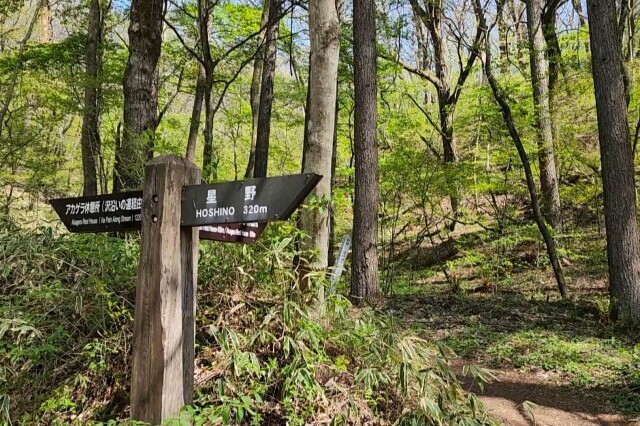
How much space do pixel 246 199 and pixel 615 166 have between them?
254 inches

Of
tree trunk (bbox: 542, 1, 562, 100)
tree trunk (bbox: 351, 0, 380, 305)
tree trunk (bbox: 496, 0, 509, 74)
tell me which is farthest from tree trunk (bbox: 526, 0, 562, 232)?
tree trunk (bbox: 351, 0, 380, 305)

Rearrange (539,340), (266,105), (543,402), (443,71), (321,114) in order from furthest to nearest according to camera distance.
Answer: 1. (443,71)
2. (266,105)
3. (539,340)
4. (543,402)
5. (321,114)

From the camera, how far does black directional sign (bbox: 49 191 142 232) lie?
9.25 ft

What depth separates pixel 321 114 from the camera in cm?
405

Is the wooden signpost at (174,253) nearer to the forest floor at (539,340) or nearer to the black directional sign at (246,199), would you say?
the black directional sign at (246,199)

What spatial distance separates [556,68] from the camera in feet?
37.3

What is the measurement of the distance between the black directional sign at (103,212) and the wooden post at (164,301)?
0.23 metres

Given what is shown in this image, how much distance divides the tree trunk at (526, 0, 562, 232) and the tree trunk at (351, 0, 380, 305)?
4527 millimetres

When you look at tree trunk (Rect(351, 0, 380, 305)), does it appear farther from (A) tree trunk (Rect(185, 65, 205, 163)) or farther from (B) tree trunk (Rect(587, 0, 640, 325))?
(A) tree trunk (Rect(185, 65, 205, 163))

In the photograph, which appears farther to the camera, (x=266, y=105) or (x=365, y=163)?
(x=266, y=105)

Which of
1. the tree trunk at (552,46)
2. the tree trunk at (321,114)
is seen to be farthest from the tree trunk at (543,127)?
the tree trunk at (321,114)

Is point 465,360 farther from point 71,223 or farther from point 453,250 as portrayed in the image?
point 453,250

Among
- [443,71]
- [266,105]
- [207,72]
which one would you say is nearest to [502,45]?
[443,71]

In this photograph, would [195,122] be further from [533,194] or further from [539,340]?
[539,340]
